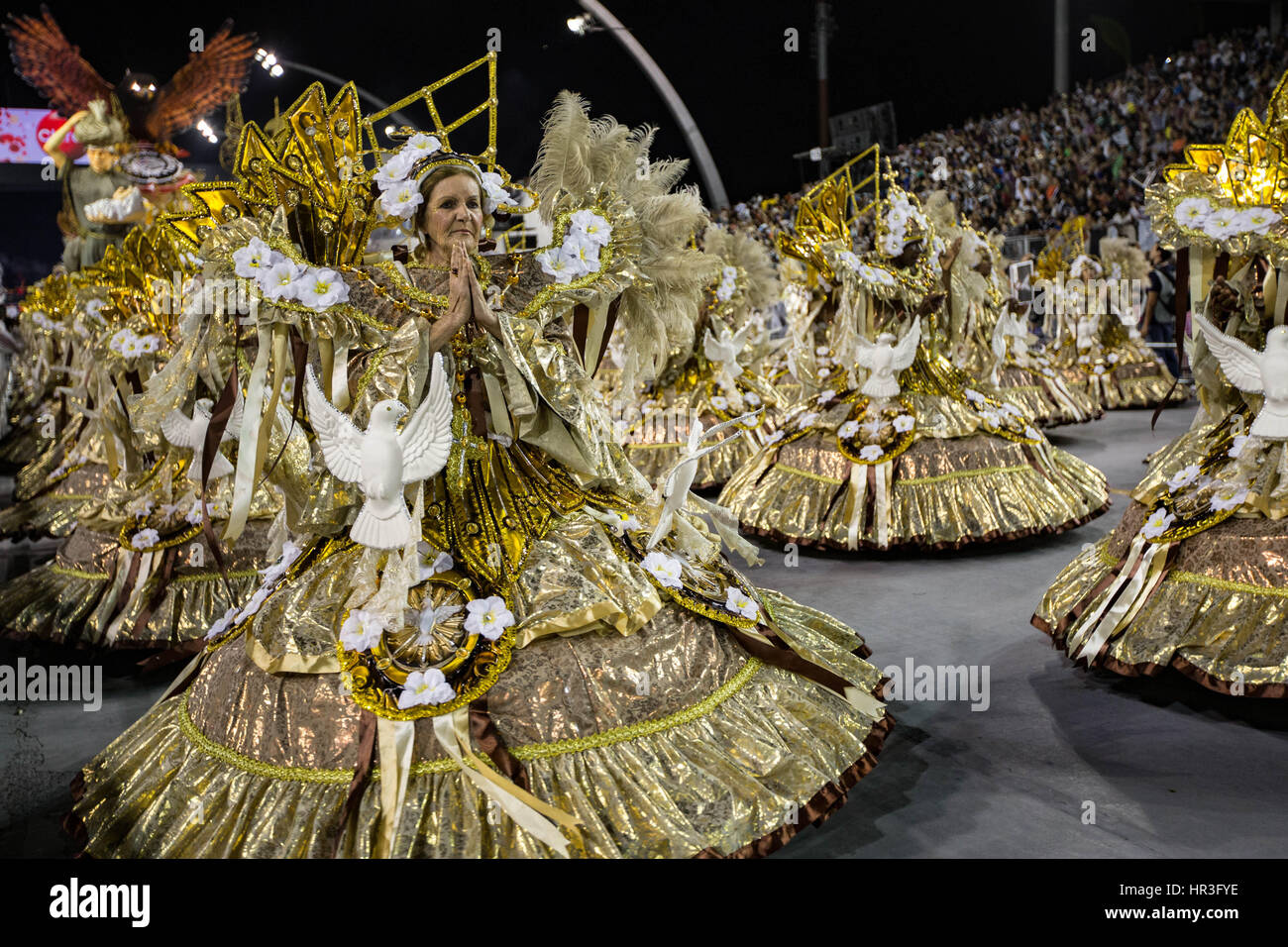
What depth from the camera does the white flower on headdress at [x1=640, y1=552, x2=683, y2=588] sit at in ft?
8.49

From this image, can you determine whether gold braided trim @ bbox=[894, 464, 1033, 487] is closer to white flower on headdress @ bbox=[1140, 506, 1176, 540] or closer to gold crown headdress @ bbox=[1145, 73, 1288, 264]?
white flower on headdress @ bbox=[1140, 506, 1176, 540]

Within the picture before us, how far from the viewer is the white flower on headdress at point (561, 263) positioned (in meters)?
2.73

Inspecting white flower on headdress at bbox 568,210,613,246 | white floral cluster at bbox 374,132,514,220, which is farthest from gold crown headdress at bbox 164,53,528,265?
white flower on headdress at bbox 568,210,613,246

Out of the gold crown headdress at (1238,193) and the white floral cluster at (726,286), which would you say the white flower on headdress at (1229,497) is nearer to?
the gold crown headdress at (1238,193)

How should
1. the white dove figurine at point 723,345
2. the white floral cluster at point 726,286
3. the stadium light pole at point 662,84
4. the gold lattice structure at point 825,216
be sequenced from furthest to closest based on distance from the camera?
the white floral cluster at point 726,286 → the white dove figurine at point 723,345 → the stadium light pole at point 662,84 → the gold lattice structure at point 825,216

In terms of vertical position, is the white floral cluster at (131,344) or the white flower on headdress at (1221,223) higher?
the white flower on headdress at (1221,223)

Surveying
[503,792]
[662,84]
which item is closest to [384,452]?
[503,792]

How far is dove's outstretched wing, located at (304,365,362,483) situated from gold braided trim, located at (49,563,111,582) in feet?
7.41

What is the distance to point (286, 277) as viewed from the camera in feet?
8.01

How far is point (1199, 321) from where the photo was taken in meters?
3.32

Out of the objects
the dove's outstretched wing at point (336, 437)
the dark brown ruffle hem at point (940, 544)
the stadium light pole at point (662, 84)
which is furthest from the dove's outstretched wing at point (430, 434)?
the stadium light pole at point (662, 84)

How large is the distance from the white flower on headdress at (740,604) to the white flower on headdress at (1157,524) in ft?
4.70
